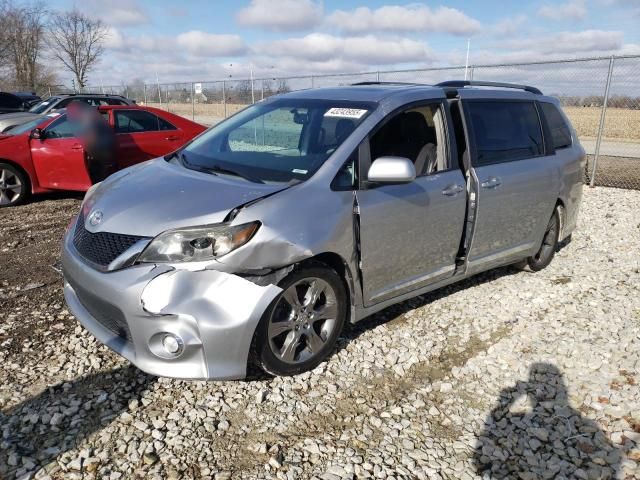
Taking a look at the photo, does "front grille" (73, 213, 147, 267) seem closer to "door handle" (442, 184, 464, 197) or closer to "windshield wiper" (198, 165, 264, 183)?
"windshield wiper" (198, 165, 264, 183)

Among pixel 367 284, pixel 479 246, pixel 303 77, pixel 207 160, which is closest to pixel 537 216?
pixel 479 246

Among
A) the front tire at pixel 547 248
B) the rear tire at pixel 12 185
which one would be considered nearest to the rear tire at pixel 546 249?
the front tire at pixel 547 248

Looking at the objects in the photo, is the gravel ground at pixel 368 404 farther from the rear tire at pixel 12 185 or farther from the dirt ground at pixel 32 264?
the rear tire at pixel 12 185

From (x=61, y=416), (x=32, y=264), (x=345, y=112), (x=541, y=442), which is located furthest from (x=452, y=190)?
(x=32, y=264)

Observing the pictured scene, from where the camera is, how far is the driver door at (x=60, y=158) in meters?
7.21

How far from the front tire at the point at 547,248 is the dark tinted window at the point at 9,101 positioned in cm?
1886

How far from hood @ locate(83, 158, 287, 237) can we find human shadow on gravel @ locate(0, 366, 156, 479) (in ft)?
3.10

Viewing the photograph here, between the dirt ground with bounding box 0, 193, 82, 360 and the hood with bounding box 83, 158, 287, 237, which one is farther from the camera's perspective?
the dirt ground with bounding box 0, 193, 82, 360

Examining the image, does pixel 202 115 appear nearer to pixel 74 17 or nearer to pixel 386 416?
pixel 386 416

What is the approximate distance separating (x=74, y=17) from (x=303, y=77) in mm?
32291

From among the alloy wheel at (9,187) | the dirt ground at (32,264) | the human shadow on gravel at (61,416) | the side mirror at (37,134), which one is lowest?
the human shadow on gravel at (61,416)

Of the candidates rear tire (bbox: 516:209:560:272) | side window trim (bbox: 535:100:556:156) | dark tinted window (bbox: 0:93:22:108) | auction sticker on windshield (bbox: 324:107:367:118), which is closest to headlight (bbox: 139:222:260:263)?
auction sticker on windshield (bbox: 324:107:367:118)

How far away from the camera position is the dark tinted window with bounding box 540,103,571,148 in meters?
5.06

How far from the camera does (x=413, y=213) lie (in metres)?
3.54
